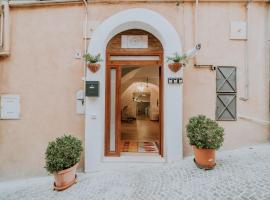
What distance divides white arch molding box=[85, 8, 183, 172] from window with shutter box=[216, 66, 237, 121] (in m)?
1.01

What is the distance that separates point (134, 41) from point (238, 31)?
2.60 m

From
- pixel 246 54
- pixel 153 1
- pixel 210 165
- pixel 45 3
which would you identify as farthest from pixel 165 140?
pixel 45 3

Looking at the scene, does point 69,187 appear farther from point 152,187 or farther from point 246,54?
point 246,54

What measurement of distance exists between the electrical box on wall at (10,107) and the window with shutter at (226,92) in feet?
16.5

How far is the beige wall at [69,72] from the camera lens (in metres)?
5.05

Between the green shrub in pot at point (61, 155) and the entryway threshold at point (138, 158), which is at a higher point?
the green shrub in pot at point (61, 155)

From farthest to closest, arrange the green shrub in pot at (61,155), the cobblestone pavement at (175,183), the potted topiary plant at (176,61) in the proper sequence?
the potted topiary plant at (176,61), the green shrub in pot at (61,155), the cobblestone pavement at (175,183)

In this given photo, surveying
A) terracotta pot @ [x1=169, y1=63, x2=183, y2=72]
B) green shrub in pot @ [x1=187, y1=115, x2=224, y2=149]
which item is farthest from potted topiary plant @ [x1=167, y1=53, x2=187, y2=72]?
green shrub in pot @ [x1=187, y1=115, x2=224, y2=149]

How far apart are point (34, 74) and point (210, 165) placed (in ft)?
15.2

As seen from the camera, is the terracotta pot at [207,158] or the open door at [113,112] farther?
the open door at [113,112]

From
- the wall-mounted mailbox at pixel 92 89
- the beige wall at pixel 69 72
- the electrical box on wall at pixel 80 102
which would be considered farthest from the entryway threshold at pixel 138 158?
the wall-mounted mailbox at pixel 92 89

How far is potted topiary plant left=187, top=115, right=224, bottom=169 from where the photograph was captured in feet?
13.0

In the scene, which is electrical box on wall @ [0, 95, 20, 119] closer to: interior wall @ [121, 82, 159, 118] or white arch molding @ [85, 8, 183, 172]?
white arch molding @ [85, 8, 183, 172]

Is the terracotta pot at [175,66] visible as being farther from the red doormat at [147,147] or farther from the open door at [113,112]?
the red doormat at [147,147]
